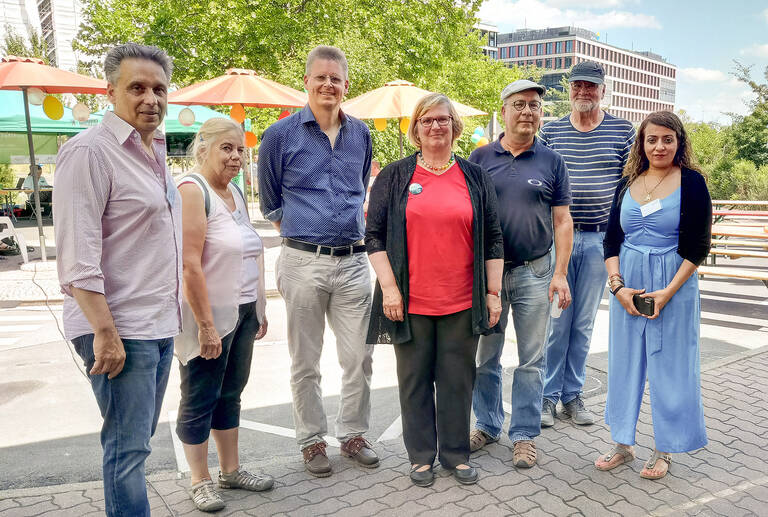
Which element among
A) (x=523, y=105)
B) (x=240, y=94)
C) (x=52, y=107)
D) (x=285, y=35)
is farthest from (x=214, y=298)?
(x=285, y=35)

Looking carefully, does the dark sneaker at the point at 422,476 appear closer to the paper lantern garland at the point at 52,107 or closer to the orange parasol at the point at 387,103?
the orange parasol at the point at 387,103

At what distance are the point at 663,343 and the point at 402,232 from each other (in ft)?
5.49

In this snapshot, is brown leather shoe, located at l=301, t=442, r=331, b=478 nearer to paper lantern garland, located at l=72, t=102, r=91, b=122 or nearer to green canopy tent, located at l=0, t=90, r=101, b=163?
paper lantern garland, located at l=72, t=102, r=91, b=122

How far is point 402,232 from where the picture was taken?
3.46m

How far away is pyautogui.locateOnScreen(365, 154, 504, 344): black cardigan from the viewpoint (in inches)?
137

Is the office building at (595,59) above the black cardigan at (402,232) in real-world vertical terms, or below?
above

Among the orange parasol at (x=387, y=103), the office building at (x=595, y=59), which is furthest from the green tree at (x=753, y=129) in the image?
the office building at (x=595, y=59)

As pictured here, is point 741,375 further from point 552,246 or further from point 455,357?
point 455,357

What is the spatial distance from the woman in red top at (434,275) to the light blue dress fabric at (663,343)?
2.85ft

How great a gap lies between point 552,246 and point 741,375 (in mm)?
2733

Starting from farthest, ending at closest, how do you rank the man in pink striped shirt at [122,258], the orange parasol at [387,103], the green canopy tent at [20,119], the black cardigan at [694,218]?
1. the green canopy tent at [20,119]
2. the orange parasol at [387,103]
3. the black cardigan at [694,218]
4. the man in pink striped shirt at [122,258]

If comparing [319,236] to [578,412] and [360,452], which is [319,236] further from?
[578,412]

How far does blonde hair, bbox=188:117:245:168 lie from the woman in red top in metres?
0.87

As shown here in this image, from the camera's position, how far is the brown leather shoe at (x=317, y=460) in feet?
12.0
